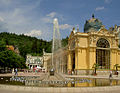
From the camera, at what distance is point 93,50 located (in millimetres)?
44500

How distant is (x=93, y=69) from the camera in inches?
1722

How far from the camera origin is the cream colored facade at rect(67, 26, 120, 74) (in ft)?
146

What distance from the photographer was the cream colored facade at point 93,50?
4448 cm

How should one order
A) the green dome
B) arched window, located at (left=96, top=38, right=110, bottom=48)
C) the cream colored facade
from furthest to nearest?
the green dome → arched window, located at (left=96, top=38, right=110, bottom=48) → the cream colored facade

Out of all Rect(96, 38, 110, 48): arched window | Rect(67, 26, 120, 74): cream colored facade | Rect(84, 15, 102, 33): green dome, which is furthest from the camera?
Rect(84, 15, 102, 33): green dome

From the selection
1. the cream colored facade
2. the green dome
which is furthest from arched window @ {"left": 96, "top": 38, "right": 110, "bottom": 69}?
the green dome

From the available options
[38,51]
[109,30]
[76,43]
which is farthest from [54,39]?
[38,51]

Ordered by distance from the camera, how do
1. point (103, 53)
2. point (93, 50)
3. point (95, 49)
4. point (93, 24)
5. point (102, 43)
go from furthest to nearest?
point (93, 24) → point (103, 53) → point (102, 43) → point (95, 49) → point (93, 50)

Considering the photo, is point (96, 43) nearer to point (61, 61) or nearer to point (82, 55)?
point (82, 55)

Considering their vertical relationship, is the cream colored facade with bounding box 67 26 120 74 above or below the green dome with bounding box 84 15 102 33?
below

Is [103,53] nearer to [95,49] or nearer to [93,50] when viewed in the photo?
[95,49]

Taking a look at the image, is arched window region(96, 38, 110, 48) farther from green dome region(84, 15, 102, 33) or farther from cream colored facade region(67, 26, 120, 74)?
green dome region(84, 15, 102, 33)

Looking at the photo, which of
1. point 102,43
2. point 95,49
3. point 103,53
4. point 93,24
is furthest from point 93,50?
point 93,24

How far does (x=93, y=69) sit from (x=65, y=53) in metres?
16.9
